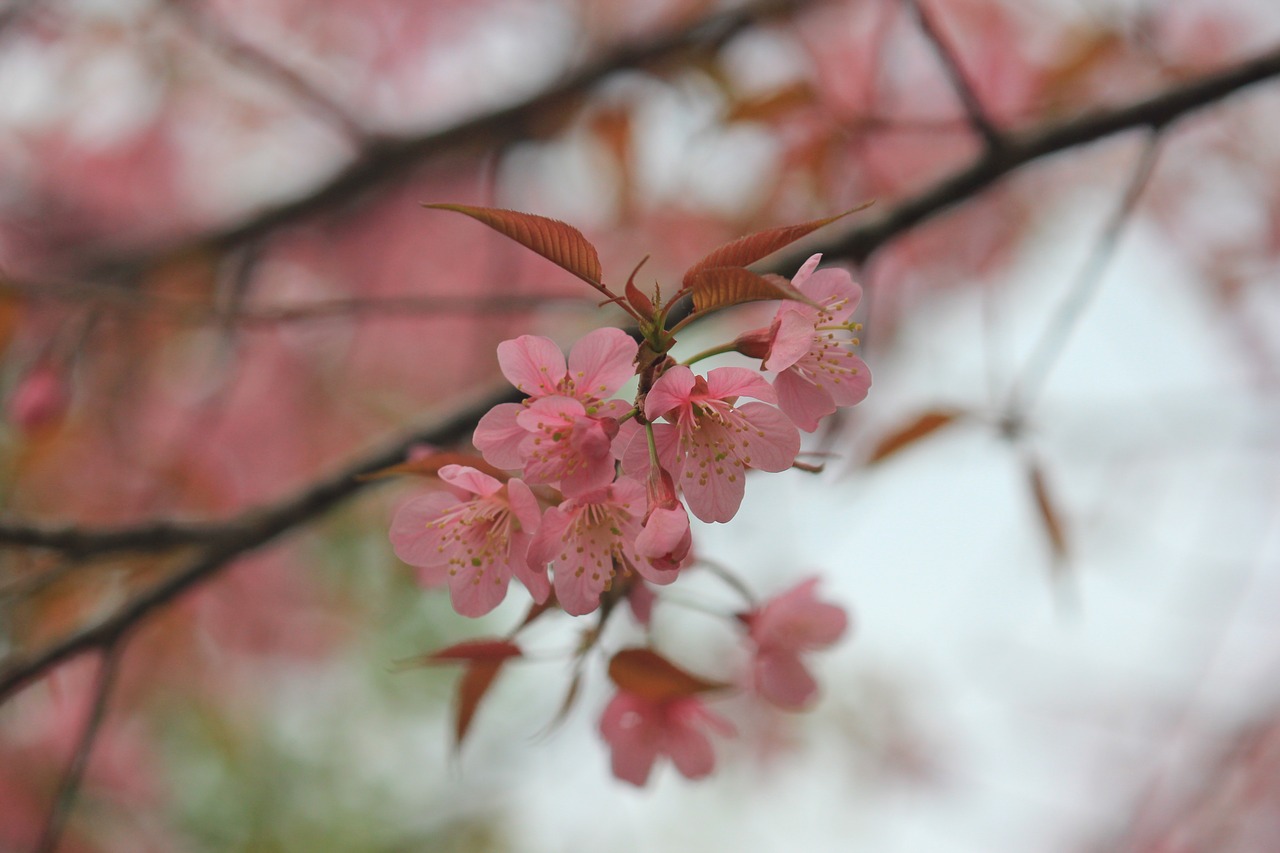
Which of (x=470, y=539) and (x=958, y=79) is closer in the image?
(x=470, y=539)

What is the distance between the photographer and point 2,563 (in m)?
1.67

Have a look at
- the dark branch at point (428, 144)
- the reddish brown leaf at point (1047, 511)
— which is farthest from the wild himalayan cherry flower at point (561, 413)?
the dark branch at point (428, 144)

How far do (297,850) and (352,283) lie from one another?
1919 mm

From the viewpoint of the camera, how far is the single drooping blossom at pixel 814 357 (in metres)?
0.57

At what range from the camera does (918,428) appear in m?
0.87

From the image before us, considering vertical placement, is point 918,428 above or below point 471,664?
above

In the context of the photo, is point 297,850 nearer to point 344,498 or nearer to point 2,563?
point 2,563

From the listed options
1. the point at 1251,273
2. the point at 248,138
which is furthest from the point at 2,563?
the point at 1251,273

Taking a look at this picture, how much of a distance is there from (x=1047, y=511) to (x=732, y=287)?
0.55 m

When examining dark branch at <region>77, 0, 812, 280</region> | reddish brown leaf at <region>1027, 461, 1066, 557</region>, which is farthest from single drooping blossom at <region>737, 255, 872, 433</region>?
dark branch at <region>77, 0, 812, 280</region>

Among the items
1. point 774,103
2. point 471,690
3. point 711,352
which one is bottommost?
point 471,690

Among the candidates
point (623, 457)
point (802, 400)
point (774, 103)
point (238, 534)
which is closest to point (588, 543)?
point (623, 457)

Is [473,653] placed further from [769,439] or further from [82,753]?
[82,753]

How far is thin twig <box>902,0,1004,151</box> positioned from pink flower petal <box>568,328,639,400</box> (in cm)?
54
